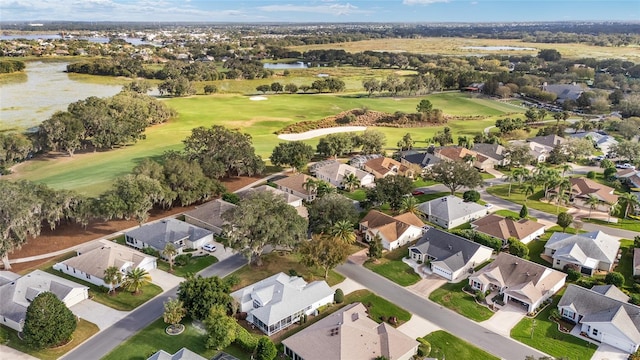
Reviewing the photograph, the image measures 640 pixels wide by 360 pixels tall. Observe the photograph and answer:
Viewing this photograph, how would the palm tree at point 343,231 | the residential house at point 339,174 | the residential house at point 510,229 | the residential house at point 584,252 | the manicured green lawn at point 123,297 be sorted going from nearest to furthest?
the manicured green lawn at point 123,297 → the residential house at point 584,252 → the palm tree at point 343,231 → the residential house at point 510,229 → the residential house at point 339,174

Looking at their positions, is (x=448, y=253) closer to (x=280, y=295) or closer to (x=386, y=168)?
(x=280, y=295)

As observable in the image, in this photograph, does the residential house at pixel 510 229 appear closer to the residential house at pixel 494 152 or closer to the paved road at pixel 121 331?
the residential house at pixel 494 152

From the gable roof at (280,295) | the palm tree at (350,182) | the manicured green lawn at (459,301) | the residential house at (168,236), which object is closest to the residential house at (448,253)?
the manicured green lawn at (459,301)

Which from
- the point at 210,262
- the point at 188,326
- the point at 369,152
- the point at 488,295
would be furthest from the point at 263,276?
the point at 369,152

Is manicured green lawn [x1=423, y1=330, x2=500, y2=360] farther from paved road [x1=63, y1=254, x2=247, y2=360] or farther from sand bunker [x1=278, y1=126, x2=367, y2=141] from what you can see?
sand bunker [x1=278, y1=126, x2=367, y2=141]

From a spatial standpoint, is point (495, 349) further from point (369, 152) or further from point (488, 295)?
point (369, 152)

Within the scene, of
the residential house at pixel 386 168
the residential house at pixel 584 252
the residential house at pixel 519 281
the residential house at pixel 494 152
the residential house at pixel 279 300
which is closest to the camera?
the residential house at pixel 279 300
